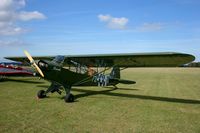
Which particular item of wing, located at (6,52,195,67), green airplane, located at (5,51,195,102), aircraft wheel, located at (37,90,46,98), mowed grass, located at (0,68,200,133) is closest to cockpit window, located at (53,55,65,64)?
green airplane, located at (5,51,195,102)

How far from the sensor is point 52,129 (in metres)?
6.14

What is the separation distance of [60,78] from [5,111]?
3236 millimetres

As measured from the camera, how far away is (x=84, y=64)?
12781 millimetres

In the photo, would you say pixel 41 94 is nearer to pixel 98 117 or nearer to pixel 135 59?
pixel 98 117

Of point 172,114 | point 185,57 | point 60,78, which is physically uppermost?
point 185,57

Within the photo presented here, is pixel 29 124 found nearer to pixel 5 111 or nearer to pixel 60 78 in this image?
pixel 5 111

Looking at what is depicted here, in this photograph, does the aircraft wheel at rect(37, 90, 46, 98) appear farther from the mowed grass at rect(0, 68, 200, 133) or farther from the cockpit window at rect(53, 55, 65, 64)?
the cockpit window at rect(53, 55, 65, 64)

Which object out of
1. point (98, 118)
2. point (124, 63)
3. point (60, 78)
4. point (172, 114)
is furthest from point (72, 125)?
point (124, 63)

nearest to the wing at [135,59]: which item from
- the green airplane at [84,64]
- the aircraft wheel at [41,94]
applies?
the green airplane at [84,64]

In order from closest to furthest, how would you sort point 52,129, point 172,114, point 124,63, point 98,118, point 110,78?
point 52,129
point 98,118
point 172,114
point 124,63
point 110,78

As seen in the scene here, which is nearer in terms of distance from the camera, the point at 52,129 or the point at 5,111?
the point at 52,129

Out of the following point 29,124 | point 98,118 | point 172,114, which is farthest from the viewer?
point 172,114

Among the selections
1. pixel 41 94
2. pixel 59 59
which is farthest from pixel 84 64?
pixel 41 94

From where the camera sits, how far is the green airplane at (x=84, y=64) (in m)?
10.0
